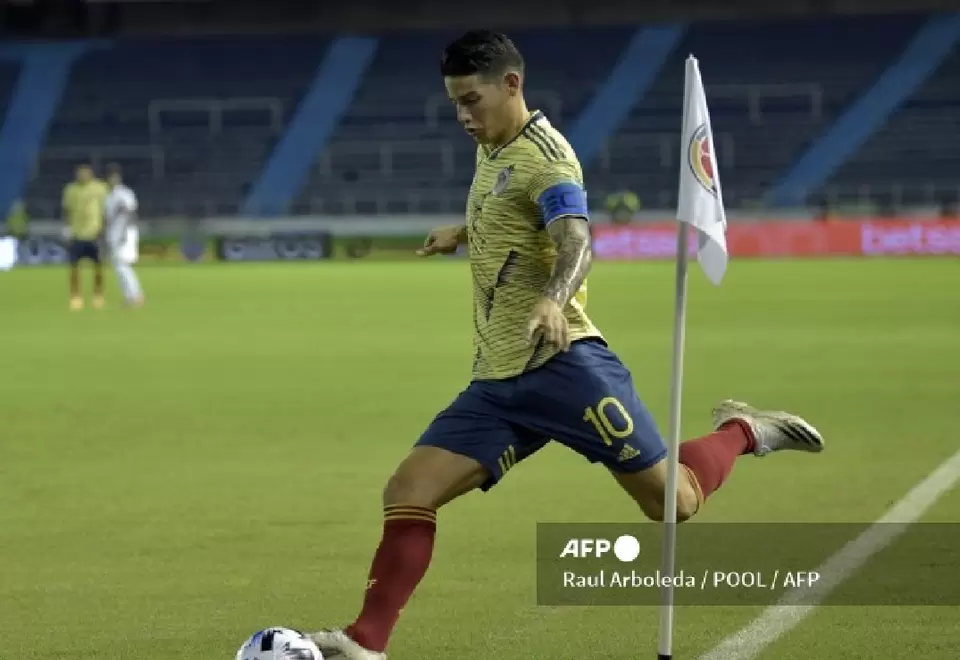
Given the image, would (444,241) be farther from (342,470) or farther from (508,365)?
(342,470)

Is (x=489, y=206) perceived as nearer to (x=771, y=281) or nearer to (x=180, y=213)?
(x=771, y=281)

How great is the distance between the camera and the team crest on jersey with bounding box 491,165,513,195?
6.12 m

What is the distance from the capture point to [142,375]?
17.5m

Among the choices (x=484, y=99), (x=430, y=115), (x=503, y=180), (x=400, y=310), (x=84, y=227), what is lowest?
(x=400, y=310)

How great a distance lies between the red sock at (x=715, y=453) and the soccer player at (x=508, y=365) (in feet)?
1.49

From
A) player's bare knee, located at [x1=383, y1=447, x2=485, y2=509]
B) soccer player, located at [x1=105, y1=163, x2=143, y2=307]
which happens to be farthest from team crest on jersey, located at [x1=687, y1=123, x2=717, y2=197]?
soccer player, located at [x1=105, y1=163, x2=143, y2=307]

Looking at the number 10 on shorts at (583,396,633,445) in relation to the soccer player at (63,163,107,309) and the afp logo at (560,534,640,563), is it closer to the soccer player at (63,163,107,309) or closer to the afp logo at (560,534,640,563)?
the afp logo at (560,534,640,563)

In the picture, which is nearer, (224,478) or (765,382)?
(224,478)

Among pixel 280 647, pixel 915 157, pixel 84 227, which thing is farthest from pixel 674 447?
pixel 915 157

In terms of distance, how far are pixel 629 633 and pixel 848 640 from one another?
2.52 ft

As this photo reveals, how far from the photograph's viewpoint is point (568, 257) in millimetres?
5809

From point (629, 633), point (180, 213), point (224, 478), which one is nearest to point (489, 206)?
point (629, 633)

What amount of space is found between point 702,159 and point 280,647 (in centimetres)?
196

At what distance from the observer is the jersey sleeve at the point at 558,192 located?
5906 mm
